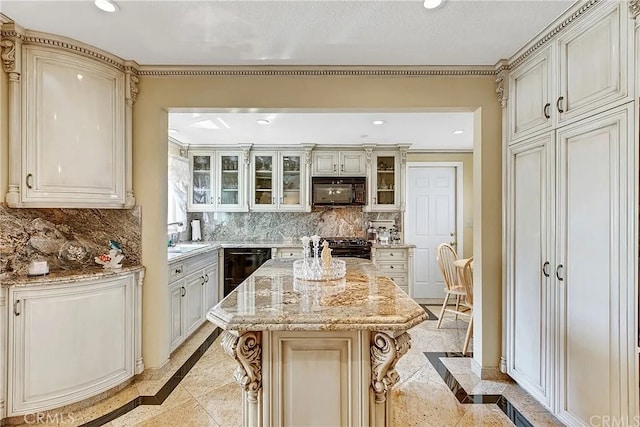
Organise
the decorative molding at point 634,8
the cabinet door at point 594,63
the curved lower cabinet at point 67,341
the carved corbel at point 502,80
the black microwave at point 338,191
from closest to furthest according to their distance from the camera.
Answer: the decorative molding at point 634,8, the cabinet door at point 594,63, the curved lower cabinet at point 67,341, the carved corbel at point 502,80, the black microwave at point 338,191

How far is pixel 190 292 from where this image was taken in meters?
3.61

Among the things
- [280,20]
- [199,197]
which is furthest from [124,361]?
[199,197]

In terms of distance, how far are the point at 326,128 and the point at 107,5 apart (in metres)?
2.56

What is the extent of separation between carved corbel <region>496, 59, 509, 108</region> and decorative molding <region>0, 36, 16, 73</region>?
3.31 metres

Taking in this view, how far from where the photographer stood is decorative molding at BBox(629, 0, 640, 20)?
1.54 metres

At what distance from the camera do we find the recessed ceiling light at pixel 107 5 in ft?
5.94

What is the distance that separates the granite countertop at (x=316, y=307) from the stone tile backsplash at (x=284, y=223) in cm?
335

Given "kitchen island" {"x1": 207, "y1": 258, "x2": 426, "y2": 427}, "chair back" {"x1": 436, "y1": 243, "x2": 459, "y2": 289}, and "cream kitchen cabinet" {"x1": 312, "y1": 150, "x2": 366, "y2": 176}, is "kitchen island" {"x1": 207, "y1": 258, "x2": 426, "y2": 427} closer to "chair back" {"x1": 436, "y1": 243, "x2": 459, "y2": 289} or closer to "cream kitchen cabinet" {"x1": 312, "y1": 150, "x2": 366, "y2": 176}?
"chair back" {"x1": 436, "y1": 243, "x2": 459, "y2": 289}

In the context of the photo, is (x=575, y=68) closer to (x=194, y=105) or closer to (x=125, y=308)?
(x=194, y=105)

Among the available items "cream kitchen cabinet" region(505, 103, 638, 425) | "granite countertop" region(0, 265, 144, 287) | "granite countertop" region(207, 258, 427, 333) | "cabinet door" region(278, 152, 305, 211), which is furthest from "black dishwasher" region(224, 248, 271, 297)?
"cream kitchen cabinet" region(505, 103, 638, 425)

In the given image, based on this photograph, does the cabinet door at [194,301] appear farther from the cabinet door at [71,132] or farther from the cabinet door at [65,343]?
the cabinet door at [71,132]

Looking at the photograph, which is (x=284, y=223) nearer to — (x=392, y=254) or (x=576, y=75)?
(x=392, y=254)

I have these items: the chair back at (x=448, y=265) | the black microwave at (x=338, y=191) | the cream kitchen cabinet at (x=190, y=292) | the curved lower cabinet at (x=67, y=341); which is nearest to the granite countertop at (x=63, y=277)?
the curved lower cabinet at (x=67, y=341)

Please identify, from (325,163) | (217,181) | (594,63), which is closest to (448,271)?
(325,163)
